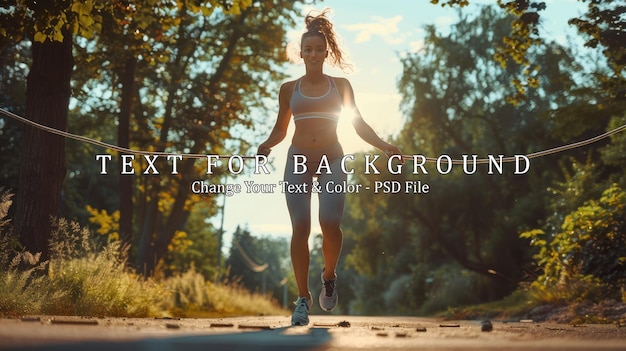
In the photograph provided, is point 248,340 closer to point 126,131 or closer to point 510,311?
point 510,311

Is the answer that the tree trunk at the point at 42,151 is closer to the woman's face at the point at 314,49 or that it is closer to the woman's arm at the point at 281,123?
the woman's arm at the point at 281,123

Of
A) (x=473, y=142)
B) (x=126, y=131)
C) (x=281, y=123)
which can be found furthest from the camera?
(x=473, y=142)

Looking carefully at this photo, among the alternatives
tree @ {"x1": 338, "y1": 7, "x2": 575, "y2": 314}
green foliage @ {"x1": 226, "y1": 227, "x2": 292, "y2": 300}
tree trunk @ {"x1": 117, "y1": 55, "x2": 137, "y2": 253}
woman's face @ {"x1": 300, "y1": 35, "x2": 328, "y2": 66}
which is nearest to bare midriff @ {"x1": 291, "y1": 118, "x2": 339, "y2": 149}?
woman's face @ {"x1": 300, "y1": 35, "x2": 328, "y2": 66}

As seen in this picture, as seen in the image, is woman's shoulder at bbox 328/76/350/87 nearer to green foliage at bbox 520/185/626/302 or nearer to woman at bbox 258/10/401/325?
woman at bbox 258/10/401/325

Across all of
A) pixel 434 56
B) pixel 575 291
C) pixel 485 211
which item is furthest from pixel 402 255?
pixel 575 291

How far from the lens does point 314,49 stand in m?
7.70

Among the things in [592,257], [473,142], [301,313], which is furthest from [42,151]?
[473,142]

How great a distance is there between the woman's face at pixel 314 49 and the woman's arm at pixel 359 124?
0.27 m

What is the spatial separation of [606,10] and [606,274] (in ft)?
14.1

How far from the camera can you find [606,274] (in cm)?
1534

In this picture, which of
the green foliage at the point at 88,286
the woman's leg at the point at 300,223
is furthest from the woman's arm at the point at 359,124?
the green foliage at the point at 88,286

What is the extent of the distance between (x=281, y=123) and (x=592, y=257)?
382 inches

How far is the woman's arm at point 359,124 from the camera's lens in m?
7.86

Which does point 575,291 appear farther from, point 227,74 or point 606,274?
point 227,74
